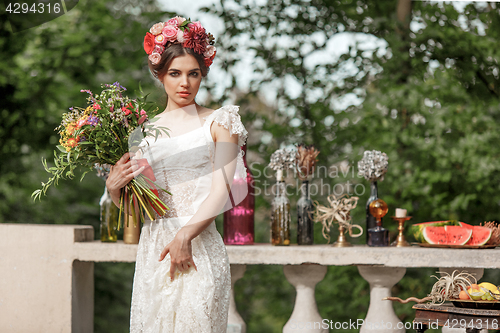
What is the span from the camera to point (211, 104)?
500 centimetres

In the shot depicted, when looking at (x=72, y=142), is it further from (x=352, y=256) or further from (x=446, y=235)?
(x=446, y=235)

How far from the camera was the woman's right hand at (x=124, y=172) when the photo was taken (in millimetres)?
1807

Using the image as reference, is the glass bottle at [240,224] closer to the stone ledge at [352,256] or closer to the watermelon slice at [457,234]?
the stone ledge at [352,256]

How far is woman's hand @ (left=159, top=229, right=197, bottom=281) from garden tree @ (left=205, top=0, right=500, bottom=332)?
2.94 meters

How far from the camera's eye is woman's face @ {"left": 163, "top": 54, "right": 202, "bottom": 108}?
6.18 feet

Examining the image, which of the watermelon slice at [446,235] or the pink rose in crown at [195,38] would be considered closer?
the pink rose in crown at [195,38]

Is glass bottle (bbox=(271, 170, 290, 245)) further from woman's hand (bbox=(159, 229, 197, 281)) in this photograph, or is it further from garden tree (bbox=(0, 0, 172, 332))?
garden tree (bbox=(0, 0, 172, 332))

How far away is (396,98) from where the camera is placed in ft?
14.1

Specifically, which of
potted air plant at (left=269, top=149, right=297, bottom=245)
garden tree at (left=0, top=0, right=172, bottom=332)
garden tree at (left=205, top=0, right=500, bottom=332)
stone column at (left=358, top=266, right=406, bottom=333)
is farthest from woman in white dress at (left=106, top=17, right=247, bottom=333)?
garden tree at (left=0, top=0, right=172, bottom=332)

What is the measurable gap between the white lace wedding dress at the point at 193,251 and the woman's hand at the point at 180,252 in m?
0.05

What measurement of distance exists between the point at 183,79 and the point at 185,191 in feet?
1.57

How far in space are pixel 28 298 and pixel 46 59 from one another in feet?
11.7

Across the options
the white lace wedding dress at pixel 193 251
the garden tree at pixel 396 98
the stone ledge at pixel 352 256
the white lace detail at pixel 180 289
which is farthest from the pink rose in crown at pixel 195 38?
the garden tree at pixel 396 98

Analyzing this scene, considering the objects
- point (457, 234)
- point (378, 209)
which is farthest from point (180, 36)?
point (457, 234)
